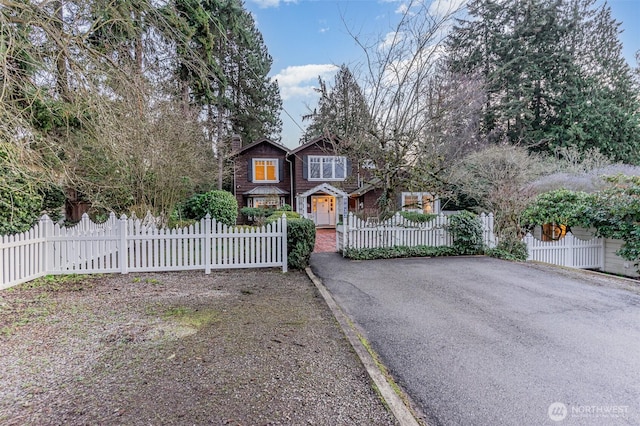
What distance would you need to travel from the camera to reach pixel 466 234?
30.8 ft

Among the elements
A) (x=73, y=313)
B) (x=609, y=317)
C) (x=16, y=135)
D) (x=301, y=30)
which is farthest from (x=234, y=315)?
(x=301, y=30)

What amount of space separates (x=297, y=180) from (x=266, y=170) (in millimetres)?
2216

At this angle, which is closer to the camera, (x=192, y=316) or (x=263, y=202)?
(x=192, y=316)

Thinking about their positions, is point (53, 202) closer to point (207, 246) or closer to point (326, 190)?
point (207, 246)

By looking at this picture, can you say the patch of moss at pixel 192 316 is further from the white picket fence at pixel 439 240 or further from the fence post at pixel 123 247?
the white picket fence at pixel 439 240

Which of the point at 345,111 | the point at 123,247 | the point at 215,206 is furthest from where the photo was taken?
the point at 215,206

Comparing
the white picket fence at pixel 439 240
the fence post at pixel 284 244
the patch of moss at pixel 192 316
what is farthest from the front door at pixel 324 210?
the patch of moss at pixel 192 316

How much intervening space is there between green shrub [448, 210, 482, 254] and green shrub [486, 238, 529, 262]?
439 mm

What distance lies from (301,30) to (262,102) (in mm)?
19386

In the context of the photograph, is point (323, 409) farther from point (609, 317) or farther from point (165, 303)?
point (609, 317)

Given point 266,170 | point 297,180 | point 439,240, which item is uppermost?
point 266,170

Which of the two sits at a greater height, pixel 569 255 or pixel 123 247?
pixel 123 247

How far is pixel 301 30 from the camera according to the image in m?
8.91

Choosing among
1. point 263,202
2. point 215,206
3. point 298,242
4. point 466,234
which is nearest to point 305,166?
point 263,202
